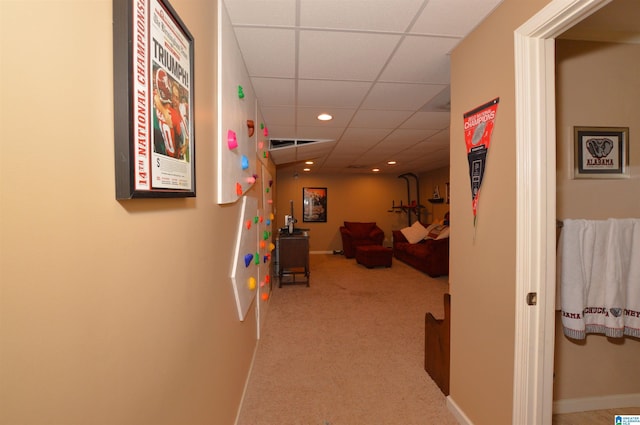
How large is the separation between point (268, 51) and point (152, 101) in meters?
1.43

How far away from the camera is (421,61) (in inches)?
79.7

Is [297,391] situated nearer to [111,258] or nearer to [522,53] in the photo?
[111,258]

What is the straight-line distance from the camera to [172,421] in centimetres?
91

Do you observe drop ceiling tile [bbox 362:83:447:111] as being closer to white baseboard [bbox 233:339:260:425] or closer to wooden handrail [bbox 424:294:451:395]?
wooden handrail [bbox 424:294:451:395]

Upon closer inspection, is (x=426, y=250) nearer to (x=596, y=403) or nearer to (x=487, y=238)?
(x=596, y=403)

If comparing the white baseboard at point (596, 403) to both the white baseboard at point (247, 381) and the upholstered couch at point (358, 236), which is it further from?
the upholstered couch at point (358, 236)

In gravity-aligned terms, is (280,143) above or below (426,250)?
above

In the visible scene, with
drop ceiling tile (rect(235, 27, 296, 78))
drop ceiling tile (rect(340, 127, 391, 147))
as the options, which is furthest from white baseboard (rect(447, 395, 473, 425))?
drop ceiling tile (rect(340, 127, 391, 147))

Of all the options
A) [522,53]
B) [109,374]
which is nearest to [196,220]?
[109,374]

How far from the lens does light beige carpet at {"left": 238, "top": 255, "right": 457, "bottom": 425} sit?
1.95m

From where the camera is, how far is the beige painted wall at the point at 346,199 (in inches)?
339

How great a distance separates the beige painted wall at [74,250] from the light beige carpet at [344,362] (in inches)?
52.7

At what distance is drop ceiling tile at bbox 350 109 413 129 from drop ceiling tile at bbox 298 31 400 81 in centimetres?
84

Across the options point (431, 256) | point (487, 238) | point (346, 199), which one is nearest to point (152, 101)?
point (487, 238)
